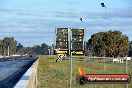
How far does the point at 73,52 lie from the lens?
15781mm

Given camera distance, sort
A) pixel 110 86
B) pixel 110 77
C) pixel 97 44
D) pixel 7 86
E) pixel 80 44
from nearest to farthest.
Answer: pixel 110 77
pixel 80 44
pixel 110 86
pixel 7 86
pixel 97 44

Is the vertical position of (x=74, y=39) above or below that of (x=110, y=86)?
above

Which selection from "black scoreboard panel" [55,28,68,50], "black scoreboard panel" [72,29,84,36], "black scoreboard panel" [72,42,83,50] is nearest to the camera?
"black scoreboard panel" [72,42,83,50]

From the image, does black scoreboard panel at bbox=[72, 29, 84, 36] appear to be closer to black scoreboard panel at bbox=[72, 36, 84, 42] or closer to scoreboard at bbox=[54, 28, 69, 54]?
black scoreboard panel at bbox=[72, 36, 84, 42]

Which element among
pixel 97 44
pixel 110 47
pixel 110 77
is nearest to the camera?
pixel 110 77

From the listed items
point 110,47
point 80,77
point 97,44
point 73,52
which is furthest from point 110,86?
point 97,44

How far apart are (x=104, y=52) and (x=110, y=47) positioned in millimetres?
4777

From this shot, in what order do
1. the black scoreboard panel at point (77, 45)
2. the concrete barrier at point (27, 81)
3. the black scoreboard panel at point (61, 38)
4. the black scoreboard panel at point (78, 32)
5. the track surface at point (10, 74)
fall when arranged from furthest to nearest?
the track surface at point (10, 74) → the black scoreboard panel at point (61, 38) → the black scoreboard panel at point (78, 32) → the black scoreboard panel at point (77, 45) → the concrete barrier at point (27, 81)

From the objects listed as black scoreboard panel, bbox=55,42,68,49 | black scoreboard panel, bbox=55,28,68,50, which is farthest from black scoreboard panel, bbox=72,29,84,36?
black scoreboard panel, bbox=55,42,68,49

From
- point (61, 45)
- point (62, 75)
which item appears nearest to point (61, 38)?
point (61, 45)

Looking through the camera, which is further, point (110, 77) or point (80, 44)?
point (80, 44)

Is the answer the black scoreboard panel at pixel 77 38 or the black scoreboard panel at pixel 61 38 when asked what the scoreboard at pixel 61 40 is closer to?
the black scoreboard panel at pixel 61 38

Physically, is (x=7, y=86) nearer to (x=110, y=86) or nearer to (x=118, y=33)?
(x=110, y=86)

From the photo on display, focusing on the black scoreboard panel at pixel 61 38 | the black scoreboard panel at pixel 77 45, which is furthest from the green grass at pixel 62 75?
the black scoreboard panel at pixel 77 45
